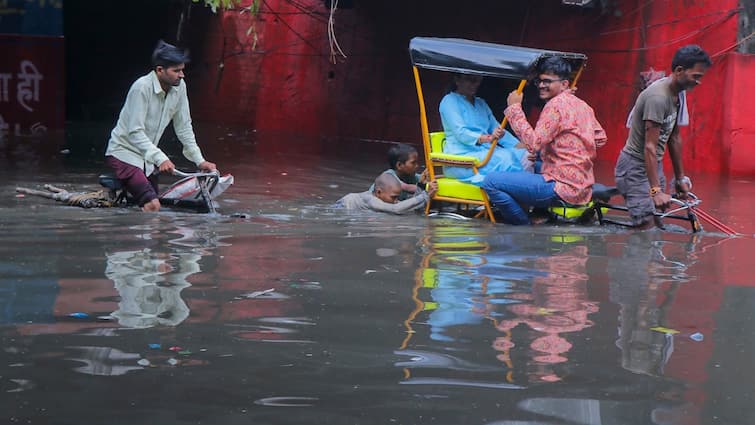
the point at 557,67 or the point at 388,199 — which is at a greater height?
the point at 557,67

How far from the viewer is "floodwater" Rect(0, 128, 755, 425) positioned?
3967mm

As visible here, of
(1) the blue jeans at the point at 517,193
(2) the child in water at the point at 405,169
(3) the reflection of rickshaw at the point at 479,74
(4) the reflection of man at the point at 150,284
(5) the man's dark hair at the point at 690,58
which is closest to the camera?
(4) the reflection of man at the point at 150,284

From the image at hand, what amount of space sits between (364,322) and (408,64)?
45.7 feet

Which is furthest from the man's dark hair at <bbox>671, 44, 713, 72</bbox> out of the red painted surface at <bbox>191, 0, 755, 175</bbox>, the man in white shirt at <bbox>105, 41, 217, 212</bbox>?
the man in white shirt at <bbox>105, 41, 217, 212</bbox>

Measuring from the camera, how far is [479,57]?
8.82 meters

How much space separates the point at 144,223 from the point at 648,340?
4.16 metres

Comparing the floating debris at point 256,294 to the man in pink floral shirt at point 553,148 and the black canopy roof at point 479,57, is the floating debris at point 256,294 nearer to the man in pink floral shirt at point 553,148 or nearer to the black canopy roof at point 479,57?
the man in pink floral shirt at point 553,148

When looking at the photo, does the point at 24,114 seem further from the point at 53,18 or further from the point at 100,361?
the point at 100,361

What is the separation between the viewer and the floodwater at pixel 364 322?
397 centimetres

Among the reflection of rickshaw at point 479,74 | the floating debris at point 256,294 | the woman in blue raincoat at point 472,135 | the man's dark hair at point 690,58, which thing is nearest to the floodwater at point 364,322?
the floating debris at point 256,294

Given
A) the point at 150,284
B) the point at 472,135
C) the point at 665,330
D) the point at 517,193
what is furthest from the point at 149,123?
the point at 665,330

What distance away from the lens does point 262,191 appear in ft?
35.7

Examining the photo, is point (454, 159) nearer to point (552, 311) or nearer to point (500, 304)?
point (500, 304)

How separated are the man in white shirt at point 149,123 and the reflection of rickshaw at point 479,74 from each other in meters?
1.88
